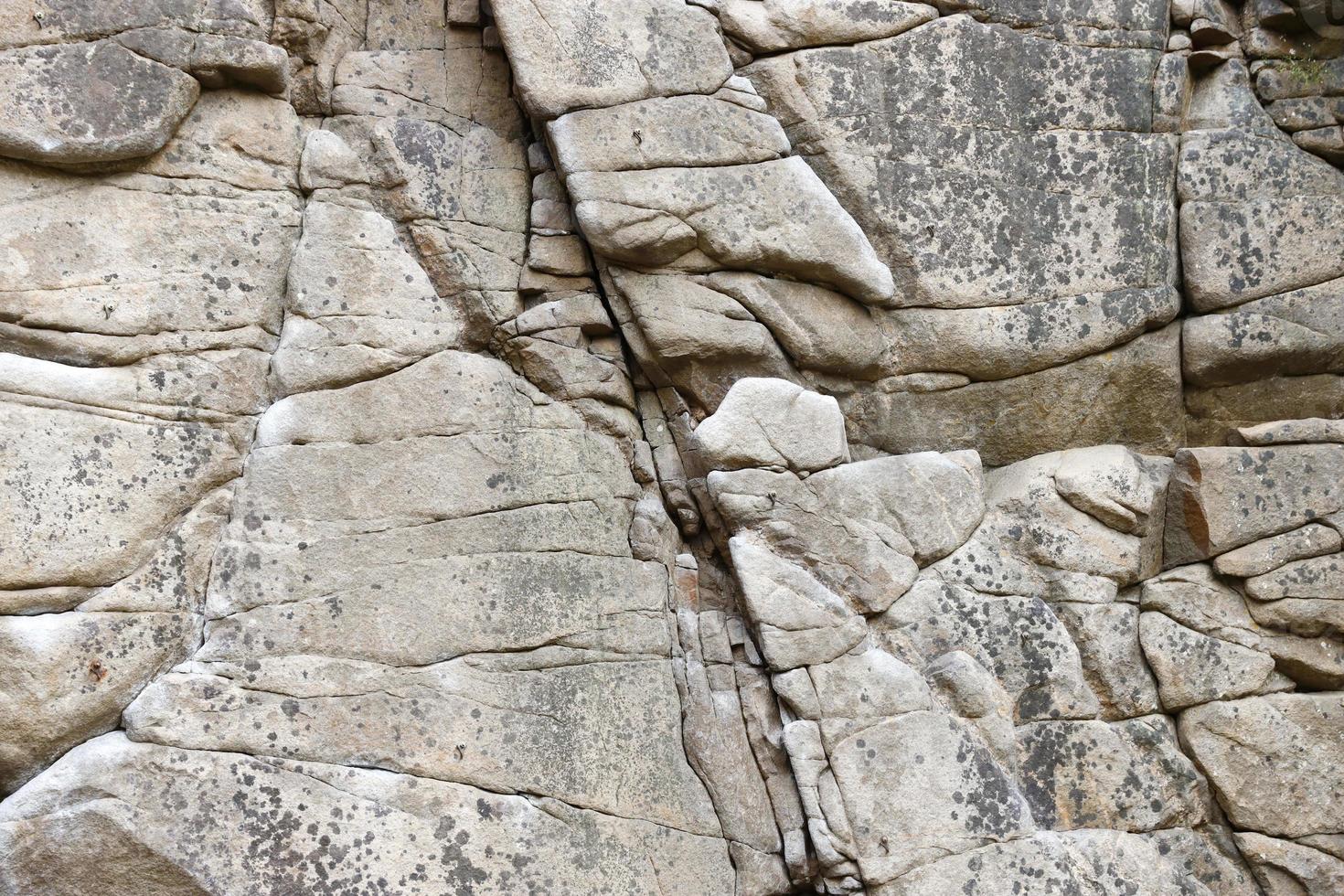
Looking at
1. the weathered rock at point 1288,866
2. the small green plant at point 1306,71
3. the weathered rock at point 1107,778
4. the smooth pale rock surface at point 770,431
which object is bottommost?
the weathered rock at point 1288,866

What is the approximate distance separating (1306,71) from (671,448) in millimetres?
4166

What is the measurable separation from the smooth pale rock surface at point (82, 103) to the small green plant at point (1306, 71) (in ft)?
19.6

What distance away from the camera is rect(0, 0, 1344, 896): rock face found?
5.88m

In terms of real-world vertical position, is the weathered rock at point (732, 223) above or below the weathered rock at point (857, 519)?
above

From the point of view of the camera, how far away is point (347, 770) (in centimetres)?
581

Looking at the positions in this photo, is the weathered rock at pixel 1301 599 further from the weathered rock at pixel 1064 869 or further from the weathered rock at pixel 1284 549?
the weathered rock at pixel 1064 869

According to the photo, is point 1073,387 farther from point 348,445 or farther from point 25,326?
point 25,326

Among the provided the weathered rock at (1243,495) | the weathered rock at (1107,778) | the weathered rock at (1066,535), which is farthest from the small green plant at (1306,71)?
the weathered rock at (1107,778)

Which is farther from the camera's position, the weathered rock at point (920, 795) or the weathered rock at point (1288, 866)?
the weathered rock at point (1288, 866)

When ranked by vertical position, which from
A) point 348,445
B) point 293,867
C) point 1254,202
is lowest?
point 293,867

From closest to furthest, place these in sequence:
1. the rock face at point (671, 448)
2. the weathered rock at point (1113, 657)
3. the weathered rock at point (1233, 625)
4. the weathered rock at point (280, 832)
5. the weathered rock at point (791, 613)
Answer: the weathered rock at point (280, 832) → the rock face at point (671, 448) → the weathered rock at point (791, 613) → the weathered rock at point (1113, 657) → the weathered rock at point (1233, 625)

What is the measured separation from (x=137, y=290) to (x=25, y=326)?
514 millimetres

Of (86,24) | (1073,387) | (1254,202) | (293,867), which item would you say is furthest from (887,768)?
(86,24)

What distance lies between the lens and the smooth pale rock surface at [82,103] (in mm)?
5969
